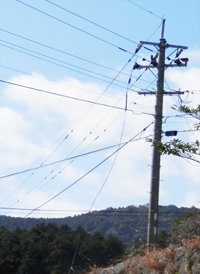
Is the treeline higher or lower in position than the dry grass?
higher

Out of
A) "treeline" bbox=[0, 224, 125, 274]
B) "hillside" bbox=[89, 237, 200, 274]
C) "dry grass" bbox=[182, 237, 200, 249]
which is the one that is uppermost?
"treeline" bbox=[0, 224, 125, 274]

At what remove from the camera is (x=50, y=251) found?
36.2 meters

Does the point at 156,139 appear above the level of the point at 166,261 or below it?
above

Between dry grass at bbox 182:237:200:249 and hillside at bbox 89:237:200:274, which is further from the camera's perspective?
dry grass at bbox 182:237:200:249

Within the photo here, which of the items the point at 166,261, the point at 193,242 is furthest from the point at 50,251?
the point at 193,242

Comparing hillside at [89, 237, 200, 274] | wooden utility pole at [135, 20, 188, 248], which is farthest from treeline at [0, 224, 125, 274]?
hillside at [89, 237, 200, 274]

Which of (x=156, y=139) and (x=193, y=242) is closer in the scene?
(x=193, y=242)

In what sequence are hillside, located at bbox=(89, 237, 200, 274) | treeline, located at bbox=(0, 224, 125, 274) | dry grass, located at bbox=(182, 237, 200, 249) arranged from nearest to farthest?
hillside, located at bbox=(89, 237, 200, 274) < dry grass, located at bbox=(182, 237, 200, 249) < treeline, located at bbox=(0, 224, 125, 274)

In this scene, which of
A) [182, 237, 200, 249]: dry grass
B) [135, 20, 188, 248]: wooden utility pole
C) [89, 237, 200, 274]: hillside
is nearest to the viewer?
[89, 237, 200, 274]: hillside

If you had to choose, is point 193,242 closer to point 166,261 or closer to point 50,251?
point 166,261

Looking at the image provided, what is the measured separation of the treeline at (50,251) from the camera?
34594mm

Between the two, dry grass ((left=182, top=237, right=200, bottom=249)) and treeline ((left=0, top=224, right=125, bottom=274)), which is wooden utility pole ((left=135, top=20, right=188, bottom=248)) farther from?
treeline ((left=0, top=224, right=125, bottom=274))

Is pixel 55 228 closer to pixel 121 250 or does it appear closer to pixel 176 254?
pixel 121 250

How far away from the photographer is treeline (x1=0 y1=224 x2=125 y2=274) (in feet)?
113
